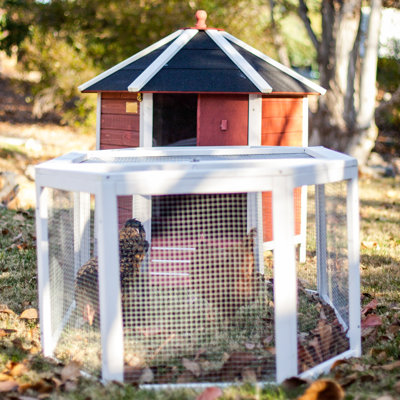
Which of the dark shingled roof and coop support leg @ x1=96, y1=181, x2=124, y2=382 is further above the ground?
the dark shingled roof

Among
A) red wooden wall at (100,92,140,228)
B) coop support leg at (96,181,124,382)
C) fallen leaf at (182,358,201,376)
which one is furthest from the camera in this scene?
red wooden wall at (100,92,140,228)

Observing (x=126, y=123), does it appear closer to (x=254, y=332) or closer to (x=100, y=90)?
(x=100, y=90)

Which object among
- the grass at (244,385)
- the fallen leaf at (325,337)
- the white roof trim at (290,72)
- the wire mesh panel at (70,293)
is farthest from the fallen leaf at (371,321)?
the white roof trim at (290,72)

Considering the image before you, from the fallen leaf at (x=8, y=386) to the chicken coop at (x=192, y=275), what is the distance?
28cm

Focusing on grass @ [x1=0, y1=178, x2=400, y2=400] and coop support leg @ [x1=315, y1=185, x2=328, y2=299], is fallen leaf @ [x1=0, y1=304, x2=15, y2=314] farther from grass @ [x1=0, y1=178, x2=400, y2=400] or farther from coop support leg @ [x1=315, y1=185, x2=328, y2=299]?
coop support leg @ [x1=315, y1=185, x2=328, y2=299]

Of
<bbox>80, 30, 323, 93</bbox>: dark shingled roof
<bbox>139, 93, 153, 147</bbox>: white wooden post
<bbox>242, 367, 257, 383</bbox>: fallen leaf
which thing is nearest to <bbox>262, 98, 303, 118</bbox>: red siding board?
<bbox>80, 30, 323, 93</bbox>: dark shingled roof

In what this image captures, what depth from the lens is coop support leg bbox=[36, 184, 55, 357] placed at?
2.70 metres

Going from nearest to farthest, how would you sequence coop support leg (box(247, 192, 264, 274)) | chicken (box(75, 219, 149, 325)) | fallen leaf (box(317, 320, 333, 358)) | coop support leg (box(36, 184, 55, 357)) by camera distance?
1. coop support leg (box(36, 184, 55, 357))
2. fallen leaf (box(317, 320, 333, 358))
3. chicken (box(75, 219, 149, 325))
4. coop support leg (box(247, 192, 264, 274))

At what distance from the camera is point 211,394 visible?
7.66 feet

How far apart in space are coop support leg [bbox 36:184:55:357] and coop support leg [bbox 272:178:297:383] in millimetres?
1054

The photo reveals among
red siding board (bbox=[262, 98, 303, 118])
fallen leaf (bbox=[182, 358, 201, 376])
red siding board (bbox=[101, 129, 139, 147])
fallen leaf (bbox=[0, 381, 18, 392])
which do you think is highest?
red siding board (bbox=[262, 98, 303, 118])

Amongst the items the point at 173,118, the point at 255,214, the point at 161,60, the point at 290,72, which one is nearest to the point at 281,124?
the point at 290,72

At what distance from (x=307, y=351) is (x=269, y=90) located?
7.67ft

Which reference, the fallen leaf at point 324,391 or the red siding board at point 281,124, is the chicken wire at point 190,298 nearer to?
the fallen leaf at point 324,391
